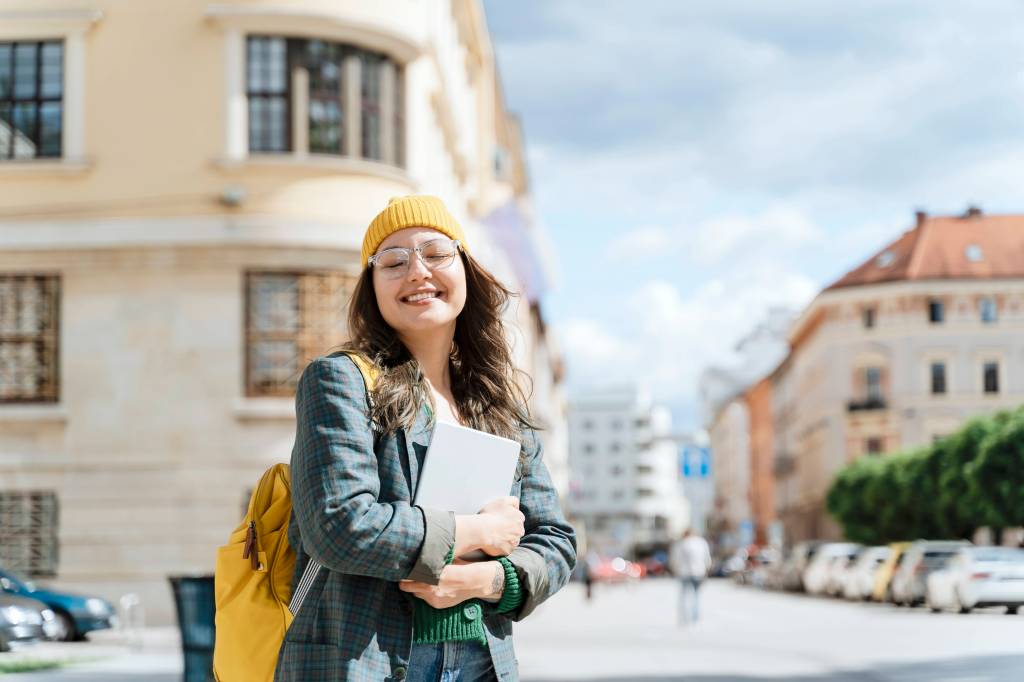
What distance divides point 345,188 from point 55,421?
5990 millimetres

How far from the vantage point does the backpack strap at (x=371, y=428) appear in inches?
139

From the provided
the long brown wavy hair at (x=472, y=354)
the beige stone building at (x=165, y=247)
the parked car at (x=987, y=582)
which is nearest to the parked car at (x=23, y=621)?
the parked car at (x=987, y=582)

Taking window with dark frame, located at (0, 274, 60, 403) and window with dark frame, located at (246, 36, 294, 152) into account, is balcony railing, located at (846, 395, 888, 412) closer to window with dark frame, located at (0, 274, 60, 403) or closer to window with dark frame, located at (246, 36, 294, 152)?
window with dark frame, located at (246, 36, 294, 152)

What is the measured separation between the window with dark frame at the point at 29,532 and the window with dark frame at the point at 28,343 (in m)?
1.62

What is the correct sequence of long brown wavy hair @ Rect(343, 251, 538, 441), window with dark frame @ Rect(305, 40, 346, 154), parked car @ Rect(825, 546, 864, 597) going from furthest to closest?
parked car @ Rect(825, 546, 864, 597), window with dark frame @ Rect(305, 40, 346, 154), long brown wavy hair @ Rect(343, 251, 538, 441)

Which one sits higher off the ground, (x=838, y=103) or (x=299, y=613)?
(x=838, y=103)

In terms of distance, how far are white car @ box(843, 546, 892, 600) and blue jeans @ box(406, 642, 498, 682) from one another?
2705cm

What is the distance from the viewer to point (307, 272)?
1048 inches

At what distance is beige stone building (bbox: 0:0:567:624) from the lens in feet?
85.3

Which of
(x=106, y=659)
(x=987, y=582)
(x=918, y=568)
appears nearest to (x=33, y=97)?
(x=106, y=659)

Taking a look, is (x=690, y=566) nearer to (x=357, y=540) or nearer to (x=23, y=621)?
(x=23, y=621)

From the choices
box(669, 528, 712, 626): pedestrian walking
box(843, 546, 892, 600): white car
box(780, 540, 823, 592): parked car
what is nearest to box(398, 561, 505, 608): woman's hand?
box(669, 528, 712, 626): pedestrian walking

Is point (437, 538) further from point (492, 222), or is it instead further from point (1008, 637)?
point (492, 222)

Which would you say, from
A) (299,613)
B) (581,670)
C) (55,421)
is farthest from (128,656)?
(299,613)
